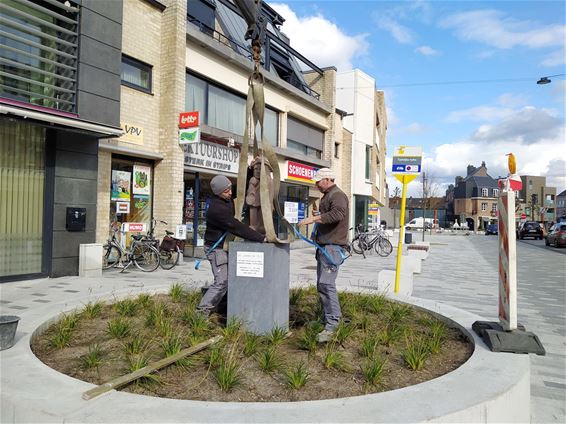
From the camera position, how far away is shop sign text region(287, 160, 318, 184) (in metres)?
19.8

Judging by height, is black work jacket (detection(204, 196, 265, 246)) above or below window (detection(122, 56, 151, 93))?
below

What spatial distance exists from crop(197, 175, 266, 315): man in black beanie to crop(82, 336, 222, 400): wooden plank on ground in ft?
3.69

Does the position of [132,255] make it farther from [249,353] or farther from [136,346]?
[249,353]

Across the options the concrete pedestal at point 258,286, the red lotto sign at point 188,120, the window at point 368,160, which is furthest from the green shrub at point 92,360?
the window at point 368,160

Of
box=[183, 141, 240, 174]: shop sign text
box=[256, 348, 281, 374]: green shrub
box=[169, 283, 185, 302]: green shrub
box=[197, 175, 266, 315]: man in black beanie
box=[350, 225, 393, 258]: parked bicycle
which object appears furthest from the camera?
box=[350, 225, 393, 258]: parked bicycle

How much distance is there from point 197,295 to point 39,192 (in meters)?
4.90

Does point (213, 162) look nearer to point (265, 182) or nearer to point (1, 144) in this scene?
point (1, 144)

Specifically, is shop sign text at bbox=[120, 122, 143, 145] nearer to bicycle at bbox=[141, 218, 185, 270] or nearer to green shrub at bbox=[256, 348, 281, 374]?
bicycle at bbox=[141, 218, 185, 270]

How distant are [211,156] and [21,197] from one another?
682cm

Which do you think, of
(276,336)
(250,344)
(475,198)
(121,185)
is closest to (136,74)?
(121,185)

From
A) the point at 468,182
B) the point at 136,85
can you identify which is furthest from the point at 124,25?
the point at 468,182

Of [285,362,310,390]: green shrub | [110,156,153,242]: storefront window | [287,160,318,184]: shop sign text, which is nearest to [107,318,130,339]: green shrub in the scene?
[285,362,310,390]: green shrub

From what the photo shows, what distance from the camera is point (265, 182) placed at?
4.59m

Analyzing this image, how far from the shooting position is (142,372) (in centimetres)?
297
